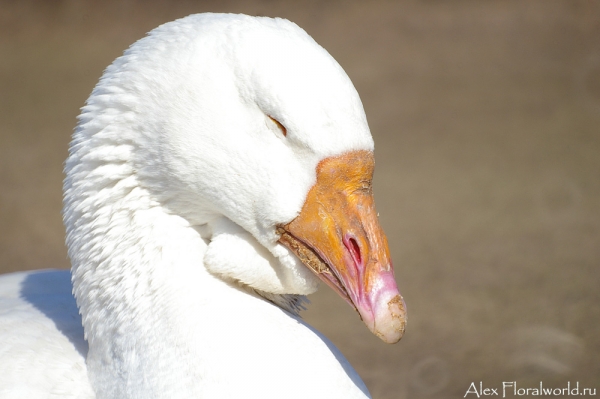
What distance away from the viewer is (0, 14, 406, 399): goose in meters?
2.29

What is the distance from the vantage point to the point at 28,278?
148 inches

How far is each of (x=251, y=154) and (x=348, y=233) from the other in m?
0.42

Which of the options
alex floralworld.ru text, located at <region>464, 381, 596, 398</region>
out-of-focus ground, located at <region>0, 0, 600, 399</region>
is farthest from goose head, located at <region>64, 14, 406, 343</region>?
out-of-focus ground, located at <region>0, 0, 600, 399</region>

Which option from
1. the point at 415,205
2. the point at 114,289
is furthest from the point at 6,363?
the point at 415,205

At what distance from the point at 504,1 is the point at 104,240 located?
1164 cm

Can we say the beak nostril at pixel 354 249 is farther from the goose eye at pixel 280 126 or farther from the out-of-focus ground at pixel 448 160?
the out-of-focus ground at pixel 448 160

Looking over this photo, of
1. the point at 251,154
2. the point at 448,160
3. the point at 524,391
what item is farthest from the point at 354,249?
the point at 448,160

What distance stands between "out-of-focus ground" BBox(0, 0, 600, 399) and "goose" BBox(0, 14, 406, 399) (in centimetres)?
333

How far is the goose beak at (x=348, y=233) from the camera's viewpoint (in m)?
2.26

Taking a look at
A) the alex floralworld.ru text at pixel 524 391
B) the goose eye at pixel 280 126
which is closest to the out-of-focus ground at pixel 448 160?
the alex floralworld.ru text at pixel 524 391

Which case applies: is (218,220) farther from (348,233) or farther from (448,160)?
(448,160)

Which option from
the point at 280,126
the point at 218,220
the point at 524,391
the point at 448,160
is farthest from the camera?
the point at 448,160

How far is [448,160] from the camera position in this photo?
9008mm

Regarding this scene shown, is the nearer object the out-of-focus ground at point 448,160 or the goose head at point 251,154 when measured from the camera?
the goose head at point 251,154
